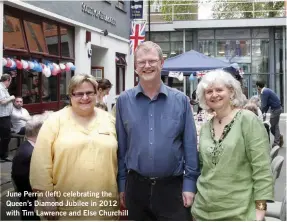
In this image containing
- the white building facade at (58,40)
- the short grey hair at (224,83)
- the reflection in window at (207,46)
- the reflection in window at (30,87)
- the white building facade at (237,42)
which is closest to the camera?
the short grey hair at (224,83)

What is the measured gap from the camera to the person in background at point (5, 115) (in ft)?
23.6

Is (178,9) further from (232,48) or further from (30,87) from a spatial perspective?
(30,87)

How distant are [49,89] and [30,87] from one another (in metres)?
1.23

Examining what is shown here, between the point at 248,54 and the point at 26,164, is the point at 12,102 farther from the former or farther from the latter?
the point at 248,54

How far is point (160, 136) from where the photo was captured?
8.21 ft

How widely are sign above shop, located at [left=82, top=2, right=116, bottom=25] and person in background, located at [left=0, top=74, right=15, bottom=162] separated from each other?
6.10 metres

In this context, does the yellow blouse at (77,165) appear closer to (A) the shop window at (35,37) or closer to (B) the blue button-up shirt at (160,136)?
(B) the blue button-up shirt at (160,136)

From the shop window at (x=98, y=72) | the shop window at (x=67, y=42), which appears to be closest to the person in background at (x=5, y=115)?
Result: the shop window at (x=67, y=42)

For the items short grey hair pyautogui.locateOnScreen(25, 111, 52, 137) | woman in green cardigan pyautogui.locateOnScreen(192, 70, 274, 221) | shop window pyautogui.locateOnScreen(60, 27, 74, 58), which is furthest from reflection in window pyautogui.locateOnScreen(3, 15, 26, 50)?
woman in green cardigan pyautogui.locateOnScreen(192, 70, 274, 221)

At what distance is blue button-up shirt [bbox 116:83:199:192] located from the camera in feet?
8.20

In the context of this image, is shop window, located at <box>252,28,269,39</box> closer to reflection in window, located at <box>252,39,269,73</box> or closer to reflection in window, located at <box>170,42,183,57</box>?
reflection in window, located at <box>252,39,269,73</box>

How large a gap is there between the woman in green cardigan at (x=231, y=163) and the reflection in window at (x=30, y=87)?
8.01 meters

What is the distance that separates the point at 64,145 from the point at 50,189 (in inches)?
10.8

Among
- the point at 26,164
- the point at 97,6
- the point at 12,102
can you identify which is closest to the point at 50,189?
the point at 26,164
